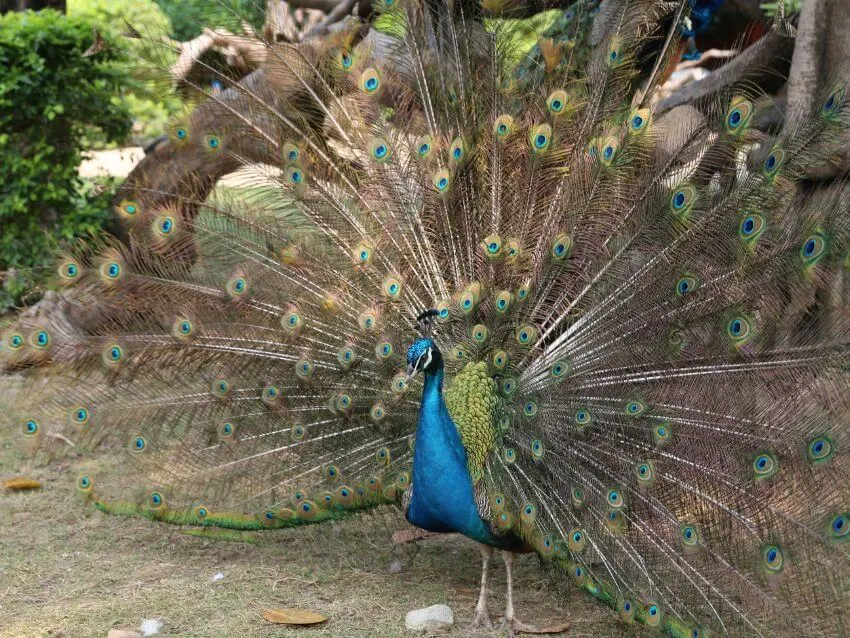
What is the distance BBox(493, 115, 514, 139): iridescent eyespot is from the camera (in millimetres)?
3959

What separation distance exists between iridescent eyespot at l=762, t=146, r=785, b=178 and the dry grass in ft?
5.82

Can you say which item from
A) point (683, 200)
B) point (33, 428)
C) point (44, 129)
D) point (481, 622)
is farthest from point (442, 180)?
point (44, 129)

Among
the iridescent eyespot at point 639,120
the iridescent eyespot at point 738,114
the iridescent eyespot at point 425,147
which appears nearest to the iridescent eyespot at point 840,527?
the iridescent eyespot at point 738,114

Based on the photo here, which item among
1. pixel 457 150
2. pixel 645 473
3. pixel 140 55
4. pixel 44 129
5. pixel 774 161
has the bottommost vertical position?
pixel 645 473

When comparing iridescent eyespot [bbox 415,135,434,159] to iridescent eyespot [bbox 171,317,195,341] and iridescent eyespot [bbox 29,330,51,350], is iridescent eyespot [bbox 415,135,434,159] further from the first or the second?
iridescent eyespot [bbox 29,330,51,350]

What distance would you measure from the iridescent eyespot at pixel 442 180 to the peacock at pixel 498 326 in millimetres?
39

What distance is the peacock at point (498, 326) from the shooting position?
328 centimetres

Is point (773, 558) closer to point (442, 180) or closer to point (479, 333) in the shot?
point (479, 333)

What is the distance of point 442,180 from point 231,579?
1920 millimetres

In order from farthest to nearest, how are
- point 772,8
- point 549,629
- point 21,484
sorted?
point 772,8, point 21,484, point 549,629

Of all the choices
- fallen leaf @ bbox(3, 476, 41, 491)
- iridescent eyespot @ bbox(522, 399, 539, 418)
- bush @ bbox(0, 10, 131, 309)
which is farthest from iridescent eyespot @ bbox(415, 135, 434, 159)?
bush @ bbox(0, 10, 131, 309)

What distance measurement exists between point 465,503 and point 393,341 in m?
0.75

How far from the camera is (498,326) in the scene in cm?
381

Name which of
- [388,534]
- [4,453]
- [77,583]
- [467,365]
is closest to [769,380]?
[467,365]
